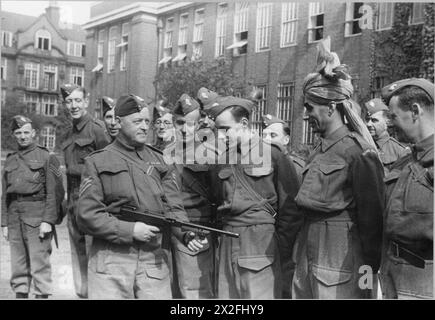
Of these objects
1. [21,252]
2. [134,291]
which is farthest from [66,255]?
[134,291]

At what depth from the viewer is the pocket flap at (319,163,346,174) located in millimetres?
3830

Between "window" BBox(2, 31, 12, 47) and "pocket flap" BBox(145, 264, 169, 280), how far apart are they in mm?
2483

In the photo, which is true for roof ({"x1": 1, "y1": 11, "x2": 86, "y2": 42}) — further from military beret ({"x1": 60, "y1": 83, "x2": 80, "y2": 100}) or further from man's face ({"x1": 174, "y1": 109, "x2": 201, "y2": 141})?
man's face ({"x1": 174, "y1": 109, "x2": 201, "y2": 141})

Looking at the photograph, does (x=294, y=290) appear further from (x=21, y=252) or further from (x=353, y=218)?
(x=21, y=252)

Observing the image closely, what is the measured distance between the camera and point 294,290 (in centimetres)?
412

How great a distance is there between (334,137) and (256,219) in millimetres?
831

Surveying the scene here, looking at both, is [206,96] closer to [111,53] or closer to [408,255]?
[111,53]

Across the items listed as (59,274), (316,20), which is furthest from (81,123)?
(316,20)

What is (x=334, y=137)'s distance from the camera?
12.9 feet

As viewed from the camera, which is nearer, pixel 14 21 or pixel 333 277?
pixel 333 277

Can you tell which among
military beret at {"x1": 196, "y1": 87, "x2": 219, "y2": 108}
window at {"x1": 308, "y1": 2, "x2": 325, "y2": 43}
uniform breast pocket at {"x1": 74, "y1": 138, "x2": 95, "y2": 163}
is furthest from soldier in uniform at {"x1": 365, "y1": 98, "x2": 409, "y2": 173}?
uniform breast pocket at {"x1": 74, "y1": 138, "x2": 95, "y2": 163}

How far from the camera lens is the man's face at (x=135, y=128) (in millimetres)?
4266

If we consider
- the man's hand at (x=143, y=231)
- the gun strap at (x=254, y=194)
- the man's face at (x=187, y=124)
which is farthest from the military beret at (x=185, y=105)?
the man's hand at (x=143, y=231)

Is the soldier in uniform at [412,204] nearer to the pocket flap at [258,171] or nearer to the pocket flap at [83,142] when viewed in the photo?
the pocket flap at [258,171]
